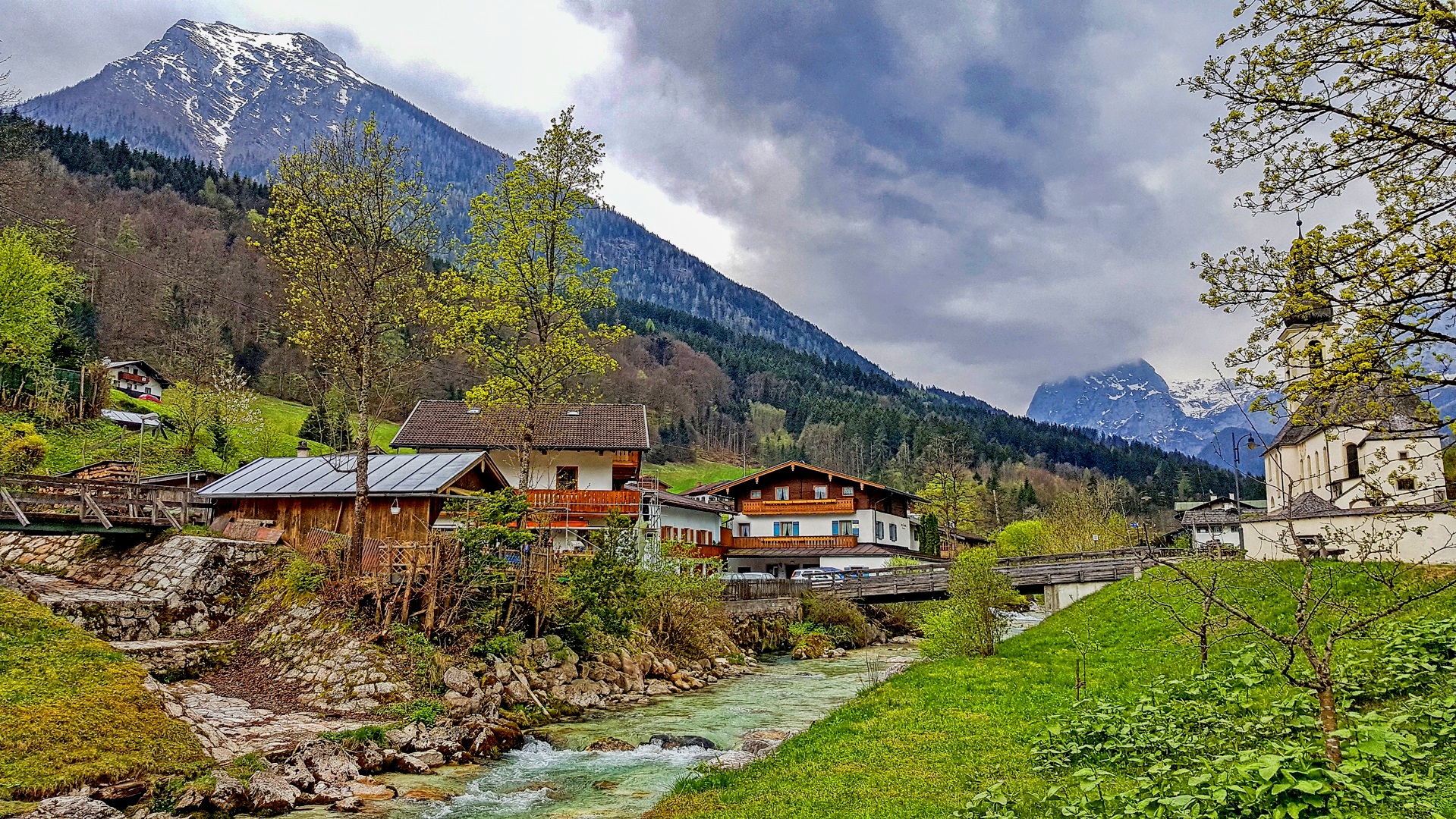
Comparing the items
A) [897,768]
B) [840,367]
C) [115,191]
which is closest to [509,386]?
[897,768]

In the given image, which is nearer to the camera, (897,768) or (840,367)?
(897,768)

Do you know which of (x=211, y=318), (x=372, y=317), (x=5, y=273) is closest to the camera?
(x=372, y=317)

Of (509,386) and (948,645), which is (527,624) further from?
(948,645)

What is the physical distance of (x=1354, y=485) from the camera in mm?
23047

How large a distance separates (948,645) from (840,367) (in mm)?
171174

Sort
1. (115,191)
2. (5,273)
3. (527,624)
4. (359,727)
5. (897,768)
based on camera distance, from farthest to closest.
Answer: (115,191), (5,273), (527,624), (359,727), (897,768)

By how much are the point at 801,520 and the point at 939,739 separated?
4439 cm

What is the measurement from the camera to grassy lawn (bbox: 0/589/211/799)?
10445 millimetres

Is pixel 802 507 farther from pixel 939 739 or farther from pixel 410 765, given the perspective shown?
pixel 939 739

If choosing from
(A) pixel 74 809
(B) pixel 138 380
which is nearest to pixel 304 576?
(A) pixel 74 809

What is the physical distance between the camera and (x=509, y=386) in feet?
83.3

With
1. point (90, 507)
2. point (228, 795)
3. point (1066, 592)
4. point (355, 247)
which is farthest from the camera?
point (1066, 592)

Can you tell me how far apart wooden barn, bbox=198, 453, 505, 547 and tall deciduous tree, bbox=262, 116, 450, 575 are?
8.09 ft

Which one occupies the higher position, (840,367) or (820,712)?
(840,367)
